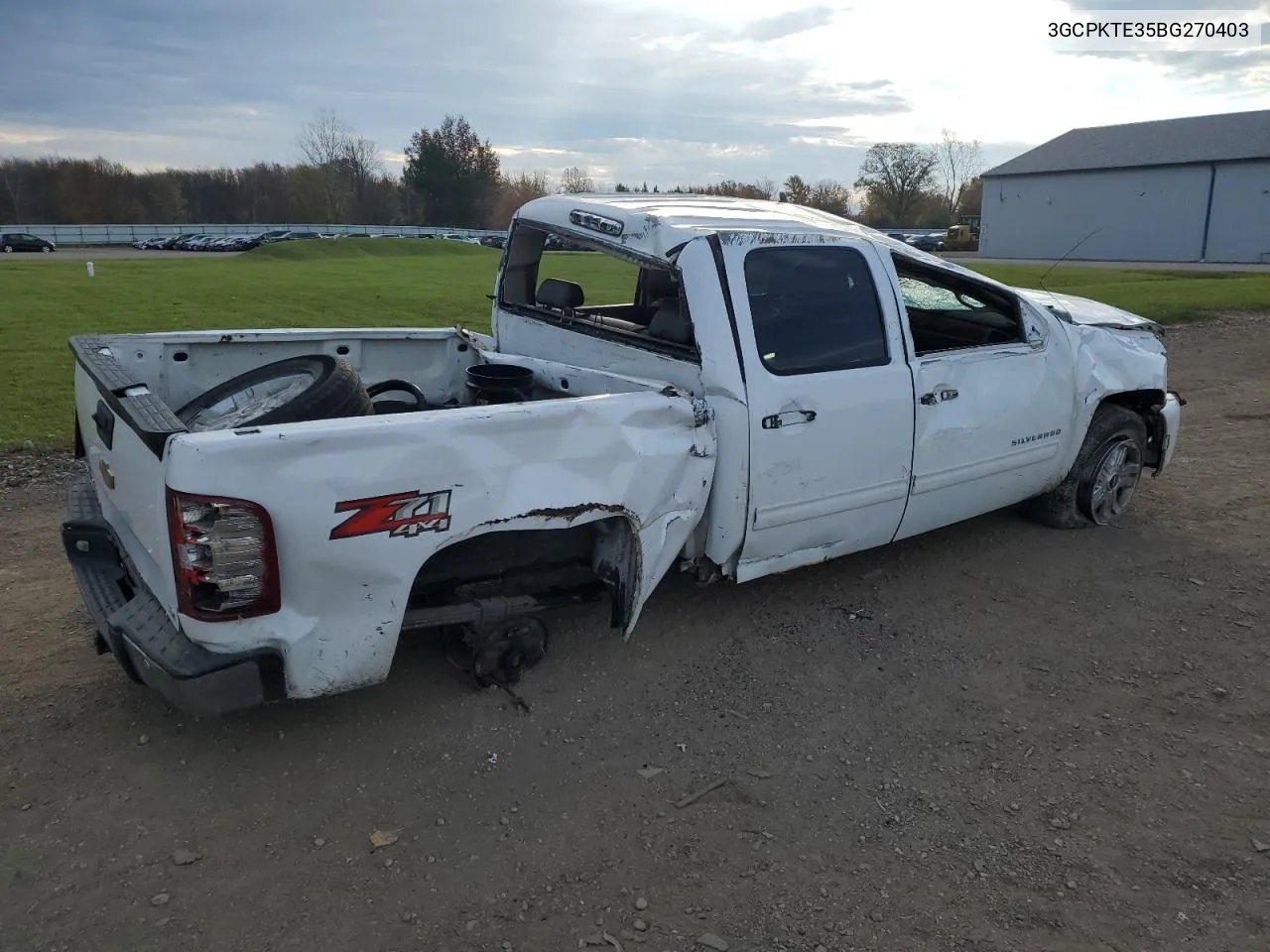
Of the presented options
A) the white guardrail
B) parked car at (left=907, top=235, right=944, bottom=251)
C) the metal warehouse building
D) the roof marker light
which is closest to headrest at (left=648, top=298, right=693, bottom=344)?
the roof marker light

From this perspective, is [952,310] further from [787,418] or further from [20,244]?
[20,244]

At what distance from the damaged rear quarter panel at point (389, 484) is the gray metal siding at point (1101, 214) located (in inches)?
1754

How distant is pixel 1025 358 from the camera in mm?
4969

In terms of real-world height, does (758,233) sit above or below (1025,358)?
above

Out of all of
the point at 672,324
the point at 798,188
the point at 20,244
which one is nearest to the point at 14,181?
the point at 20,244

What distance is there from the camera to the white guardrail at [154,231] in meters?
56.2

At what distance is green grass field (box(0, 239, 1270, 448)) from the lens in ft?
31.9

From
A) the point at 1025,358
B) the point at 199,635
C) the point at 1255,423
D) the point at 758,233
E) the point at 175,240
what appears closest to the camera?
the point at 199,635

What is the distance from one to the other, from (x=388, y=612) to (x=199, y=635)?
0.58 meters

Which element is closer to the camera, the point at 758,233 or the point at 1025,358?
the point at 758,233

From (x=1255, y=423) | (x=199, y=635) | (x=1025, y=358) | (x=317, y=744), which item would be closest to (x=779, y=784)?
(x=317, y=744)

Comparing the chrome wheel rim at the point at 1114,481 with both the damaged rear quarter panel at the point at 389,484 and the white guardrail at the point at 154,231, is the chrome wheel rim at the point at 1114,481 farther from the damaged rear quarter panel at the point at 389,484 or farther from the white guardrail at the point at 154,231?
the white guardrail at the point at 154,231

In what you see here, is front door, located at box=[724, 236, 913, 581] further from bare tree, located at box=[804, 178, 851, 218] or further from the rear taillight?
bare tree, located at box=[804, 178, 851, 218]

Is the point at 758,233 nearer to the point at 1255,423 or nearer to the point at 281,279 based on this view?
the point at 1255,423
